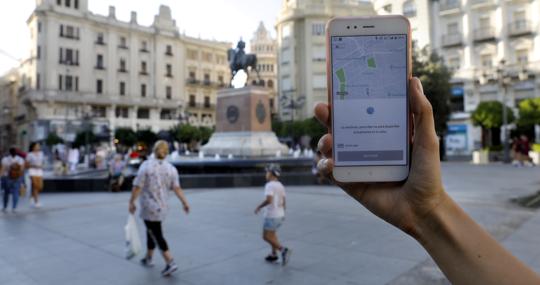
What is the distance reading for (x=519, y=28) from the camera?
34.4 m

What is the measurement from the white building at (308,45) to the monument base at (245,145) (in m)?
28.9

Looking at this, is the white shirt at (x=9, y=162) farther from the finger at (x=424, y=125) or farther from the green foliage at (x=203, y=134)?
→ the green foliage at (x=203, y=134)

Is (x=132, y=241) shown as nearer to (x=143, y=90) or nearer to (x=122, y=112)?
(x=122, y=112)

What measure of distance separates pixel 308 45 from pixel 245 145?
34000 millimetres

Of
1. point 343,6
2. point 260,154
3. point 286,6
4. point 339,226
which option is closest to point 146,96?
point 286,6

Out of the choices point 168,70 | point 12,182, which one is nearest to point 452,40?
point 168,70

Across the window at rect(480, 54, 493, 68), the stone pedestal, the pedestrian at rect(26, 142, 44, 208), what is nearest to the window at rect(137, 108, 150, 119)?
the stone pedestal

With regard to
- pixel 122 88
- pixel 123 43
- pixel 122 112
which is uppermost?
pixel 123 43

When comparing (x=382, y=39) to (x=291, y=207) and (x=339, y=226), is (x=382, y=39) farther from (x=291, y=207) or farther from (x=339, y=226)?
(x=291, y=207)

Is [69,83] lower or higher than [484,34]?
lower

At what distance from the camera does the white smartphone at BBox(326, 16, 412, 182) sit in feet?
5.65

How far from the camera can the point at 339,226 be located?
703cm

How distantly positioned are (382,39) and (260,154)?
51.8 ft

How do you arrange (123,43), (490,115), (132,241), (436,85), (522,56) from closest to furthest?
(132,241), (436,85), (490,115), (522,56), (123,43)
